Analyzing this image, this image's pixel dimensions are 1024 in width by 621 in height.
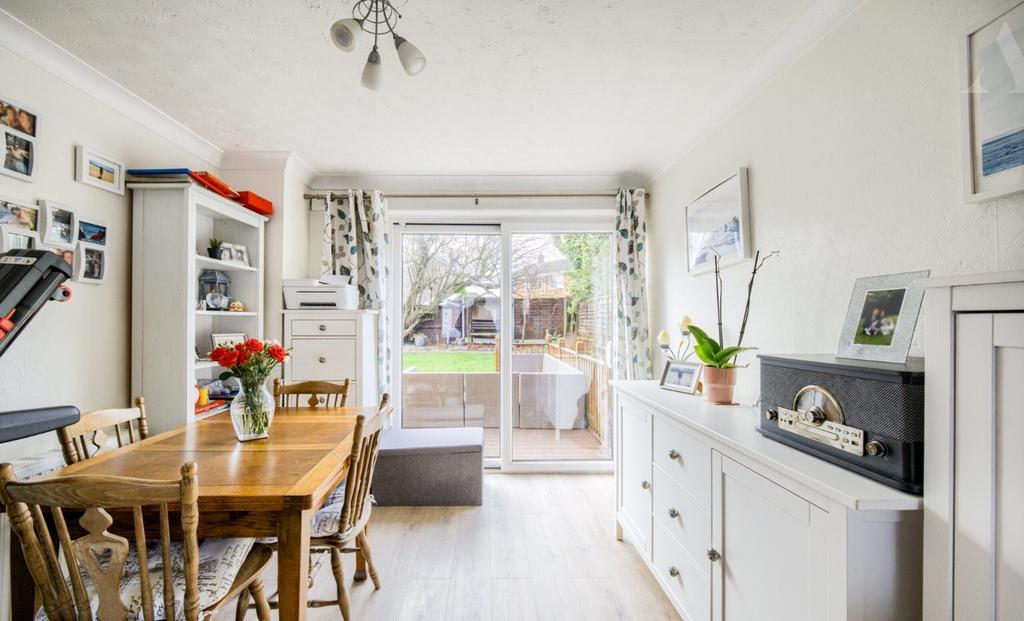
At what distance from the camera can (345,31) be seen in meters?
1.30

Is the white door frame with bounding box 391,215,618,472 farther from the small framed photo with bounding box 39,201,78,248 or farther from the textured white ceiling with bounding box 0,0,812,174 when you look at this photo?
the small framed photo with bounding box 39,201,78,248

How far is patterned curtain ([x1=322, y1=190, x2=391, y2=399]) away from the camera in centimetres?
326

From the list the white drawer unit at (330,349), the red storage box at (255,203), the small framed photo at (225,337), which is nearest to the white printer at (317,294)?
the white drawer unit at (330,349)

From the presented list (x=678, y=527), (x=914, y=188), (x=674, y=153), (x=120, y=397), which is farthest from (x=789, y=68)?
(x=120, y=397)

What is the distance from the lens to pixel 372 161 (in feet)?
10.1

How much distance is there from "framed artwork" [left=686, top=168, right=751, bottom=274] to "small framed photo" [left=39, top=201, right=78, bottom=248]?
119 inches

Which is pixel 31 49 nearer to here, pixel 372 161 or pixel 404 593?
pixel 372 161

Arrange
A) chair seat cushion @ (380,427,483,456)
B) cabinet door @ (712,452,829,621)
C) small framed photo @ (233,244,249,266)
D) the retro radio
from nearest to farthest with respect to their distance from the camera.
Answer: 1. the retro radio
2. cabinet door @ (712,452,829,621)
3. small framed photo @ (233,244,249,266)
4. chair seat cushion @ (380,427,483,456)

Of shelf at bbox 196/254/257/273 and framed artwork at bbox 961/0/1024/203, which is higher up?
framed artwork at bbox 961/0/1024/203

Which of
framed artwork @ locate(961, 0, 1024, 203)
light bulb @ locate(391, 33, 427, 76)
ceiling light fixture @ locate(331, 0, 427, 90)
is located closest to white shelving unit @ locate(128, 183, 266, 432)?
ceiling light fixture @ locate(331, 0, 427, 90)

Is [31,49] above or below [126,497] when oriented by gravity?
above

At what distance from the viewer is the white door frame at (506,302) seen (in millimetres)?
3582

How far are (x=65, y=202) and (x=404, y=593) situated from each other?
231 centimetres

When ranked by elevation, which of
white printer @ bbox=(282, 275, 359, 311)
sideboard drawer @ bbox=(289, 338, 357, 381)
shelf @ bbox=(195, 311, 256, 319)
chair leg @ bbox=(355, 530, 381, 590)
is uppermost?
white printer @ bbox=(282, 275, 359, 311)
